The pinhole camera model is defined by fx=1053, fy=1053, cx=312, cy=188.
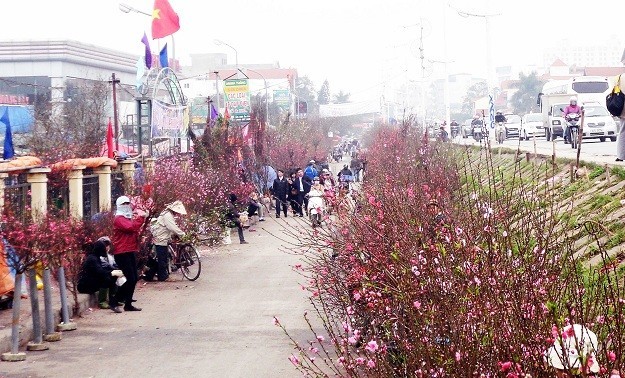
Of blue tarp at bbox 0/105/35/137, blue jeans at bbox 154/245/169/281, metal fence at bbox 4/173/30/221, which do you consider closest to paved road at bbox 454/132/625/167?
blue jeans at bbox 154/245/169/281

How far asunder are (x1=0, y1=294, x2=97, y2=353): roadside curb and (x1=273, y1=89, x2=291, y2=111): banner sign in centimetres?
7713

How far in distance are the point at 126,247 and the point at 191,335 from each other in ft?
8.71

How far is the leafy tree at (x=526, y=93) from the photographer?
11888 centimetres

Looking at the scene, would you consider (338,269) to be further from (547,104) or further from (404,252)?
(547,104)

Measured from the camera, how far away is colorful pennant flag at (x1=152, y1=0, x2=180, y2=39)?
3422 centimetres

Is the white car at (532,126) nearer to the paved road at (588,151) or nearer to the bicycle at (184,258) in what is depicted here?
the paved road at (588,151)

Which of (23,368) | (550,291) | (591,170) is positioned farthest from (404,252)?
(591,170)

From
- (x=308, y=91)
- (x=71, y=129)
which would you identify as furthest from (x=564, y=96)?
(x=308, y=91)

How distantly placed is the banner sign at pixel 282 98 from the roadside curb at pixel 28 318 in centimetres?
7713

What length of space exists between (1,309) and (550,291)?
1042cm

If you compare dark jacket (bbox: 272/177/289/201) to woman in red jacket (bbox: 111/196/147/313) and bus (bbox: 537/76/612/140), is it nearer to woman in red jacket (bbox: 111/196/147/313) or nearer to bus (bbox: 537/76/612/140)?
bus (bbox: 537/76/612/140)

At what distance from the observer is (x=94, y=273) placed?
15.9 meters

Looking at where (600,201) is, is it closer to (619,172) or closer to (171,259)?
(619,172)

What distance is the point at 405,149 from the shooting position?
108 ft
